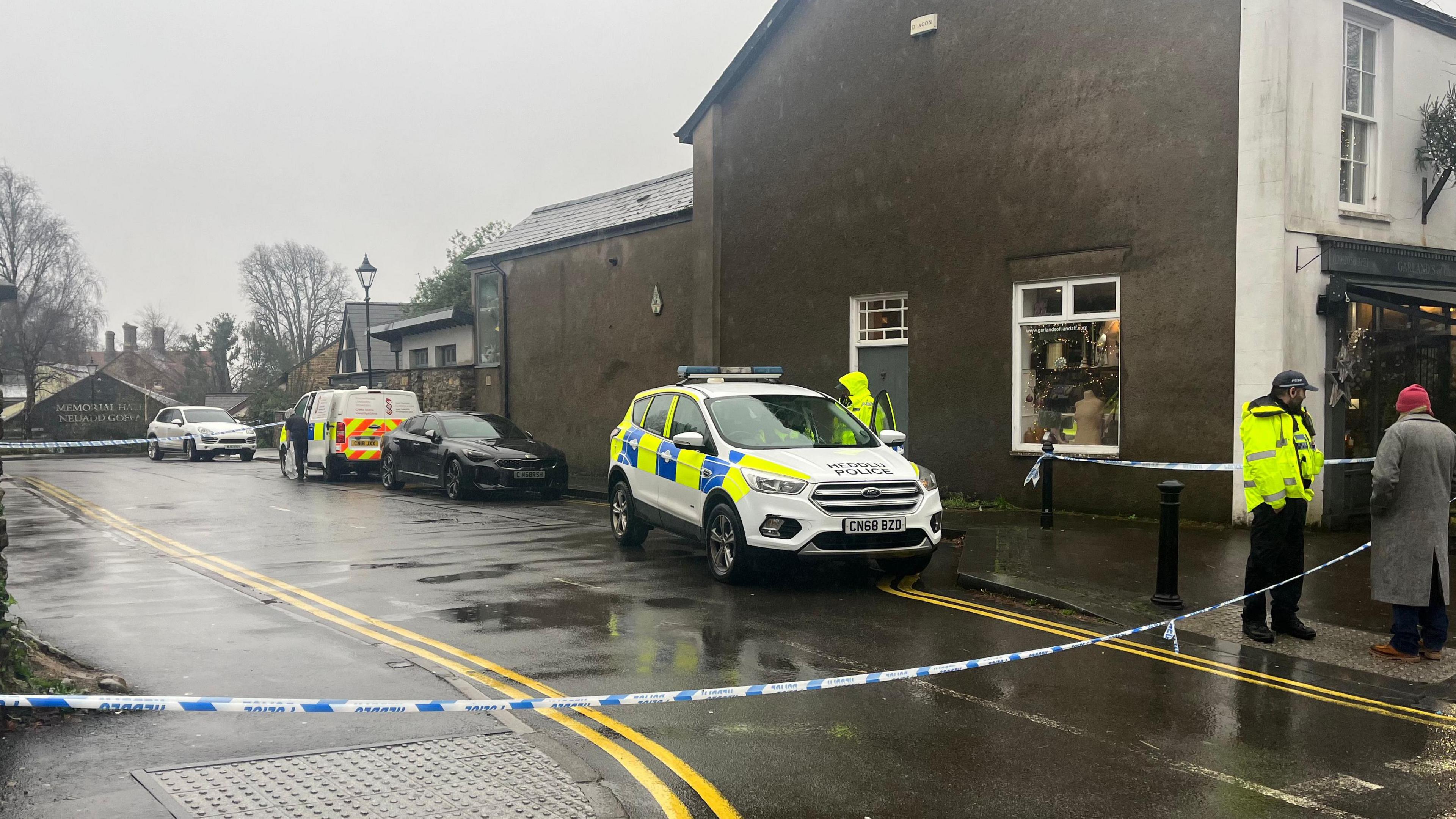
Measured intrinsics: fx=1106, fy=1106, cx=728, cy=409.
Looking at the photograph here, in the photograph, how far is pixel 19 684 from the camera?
5.50 metres

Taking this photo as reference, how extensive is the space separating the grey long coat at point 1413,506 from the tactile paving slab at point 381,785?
216 inches

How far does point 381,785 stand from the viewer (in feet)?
15.0

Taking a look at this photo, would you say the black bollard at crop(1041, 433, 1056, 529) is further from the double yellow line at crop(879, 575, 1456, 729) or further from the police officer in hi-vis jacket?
the police officer in hi-vis jacket

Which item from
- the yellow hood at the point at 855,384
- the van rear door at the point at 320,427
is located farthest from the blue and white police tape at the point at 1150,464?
the van rear door at the point at 320,427

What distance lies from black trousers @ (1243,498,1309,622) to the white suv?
29.8 m

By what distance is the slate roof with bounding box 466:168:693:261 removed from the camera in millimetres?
21891

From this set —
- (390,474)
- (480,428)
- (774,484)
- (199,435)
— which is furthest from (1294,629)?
(199,435)

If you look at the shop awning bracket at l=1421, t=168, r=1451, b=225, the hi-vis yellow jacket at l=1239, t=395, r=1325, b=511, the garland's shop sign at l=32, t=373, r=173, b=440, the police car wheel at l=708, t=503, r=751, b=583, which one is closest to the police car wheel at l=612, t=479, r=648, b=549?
the police car wheel at l=708, t=503, r=751, b=583

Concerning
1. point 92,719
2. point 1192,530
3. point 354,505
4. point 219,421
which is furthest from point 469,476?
point 219,421

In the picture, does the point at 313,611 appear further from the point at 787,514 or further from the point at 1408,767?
the point at 1408,767

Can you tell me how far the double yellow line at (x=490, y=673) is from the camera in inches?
182

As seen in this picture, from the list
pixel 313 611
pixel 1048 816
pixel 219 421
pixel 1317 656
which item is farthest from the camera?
pixel 219 421

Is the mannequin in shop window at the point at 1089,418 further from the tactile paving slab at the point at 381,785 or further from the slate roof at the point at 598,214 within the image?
the tactile paving slab at the point at 381,785

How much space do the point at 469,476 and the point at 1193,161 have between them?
1167cm
